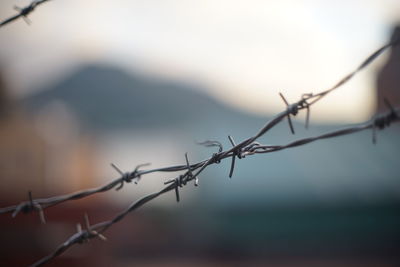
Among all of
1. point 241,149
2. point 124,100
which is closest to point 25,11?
point 241,149

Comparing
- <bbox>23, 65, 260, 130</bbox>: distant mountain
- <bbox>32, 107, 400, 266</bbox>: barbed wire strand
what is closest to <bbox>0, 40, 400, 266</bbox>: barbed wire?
<bbox>32, 107, 400, 266</bbox>: barbed wire strand

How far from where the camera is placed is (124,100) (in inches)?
1363

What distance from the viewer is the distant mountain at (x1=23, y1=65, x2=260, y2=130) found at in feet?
97.9

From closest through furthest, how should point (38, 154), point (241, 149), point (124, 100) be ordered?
point (241, 149) → point (38, 154) → point (124, 100)

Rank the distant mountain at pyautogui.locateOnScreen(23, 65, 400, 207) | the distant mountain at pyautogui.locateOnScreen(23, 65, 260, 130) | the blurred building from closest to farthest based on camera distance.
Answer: the distant mountain at pyautogui.locateOnScreen(23, 65, 400, 207)
the blurred building
the distant mountain at pyautogui.locateOnScreen(23, 65, 260, 130)

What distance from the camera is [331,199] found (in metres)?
17.0

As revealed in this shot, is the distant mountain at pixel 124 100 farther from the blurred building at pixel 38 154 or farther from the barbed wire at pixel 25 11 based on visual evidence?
the barbed wire at pixel 25 11

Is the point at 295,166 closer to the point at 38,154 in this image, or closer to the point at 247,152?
the point at 38,154

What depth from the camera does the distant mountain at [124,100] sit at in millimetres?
29850

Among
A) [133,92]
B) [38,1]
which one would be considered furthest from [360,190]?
[133,92]

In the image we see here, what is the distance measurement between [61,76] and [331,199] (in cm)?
2246

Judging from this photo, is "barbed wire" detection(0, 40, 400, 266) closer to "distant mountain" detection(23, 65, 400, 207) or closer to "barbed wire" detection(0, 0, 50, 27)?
"barbed wire" detection(0, 0, 50, 27)

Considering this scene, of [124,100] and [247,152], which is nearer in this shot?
[247,152]

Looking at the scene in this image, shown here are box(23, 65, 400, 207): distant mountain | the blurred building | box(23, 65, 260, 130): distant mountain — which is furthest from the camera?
box(23, 65, 260, 130): distant mountain
